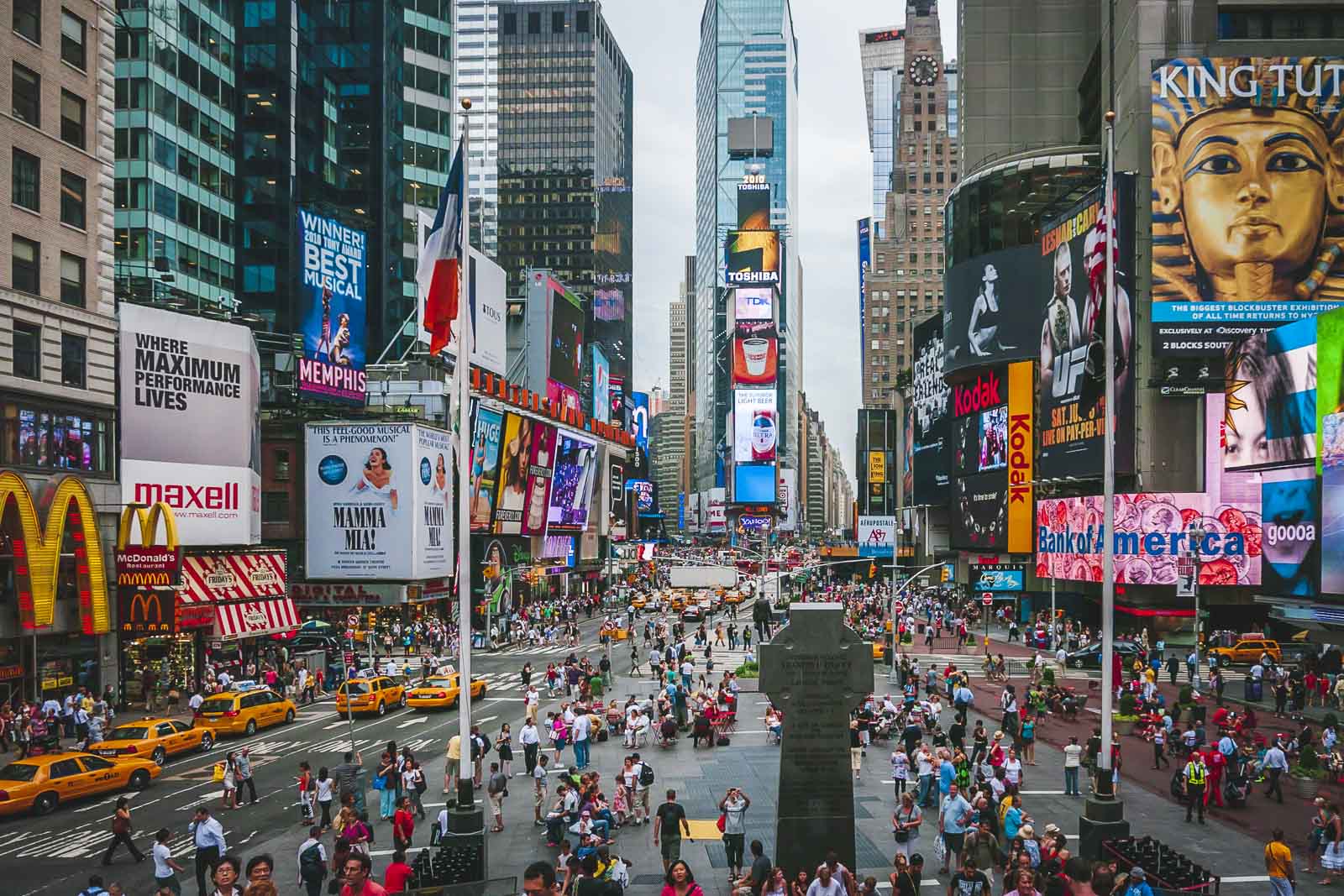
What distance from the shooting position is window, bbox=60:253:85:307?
121 feet

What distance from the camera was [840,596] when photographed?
262ft

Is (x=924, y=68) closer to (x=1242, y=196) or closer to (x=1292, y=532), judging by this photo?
(x=1242, y=196)

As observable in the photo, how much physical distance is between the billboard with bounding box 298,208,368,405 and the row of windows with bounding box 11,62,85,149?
12.3 meters

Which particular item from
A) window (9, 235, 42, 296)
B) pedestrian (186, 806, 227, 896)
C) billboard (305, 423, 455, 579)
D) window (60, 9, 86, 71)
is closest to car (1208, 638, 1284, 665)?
billboard (305, 423, 455, 579)

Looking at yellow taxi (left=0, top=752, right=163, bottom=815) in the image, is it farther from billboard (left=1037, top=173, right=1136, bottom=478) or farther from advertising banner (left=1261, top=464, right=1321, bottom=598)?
billboard (left=1037, top=173, right=1136, bottom=478)

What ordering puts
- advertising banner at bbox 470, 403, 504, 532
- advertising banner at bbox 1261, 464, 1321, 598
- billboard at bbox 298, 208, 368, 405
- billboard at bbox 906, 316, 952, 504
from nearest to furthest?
advertising banner at bbox 1261, 464, 1321, 598 → billboard at bbox 298, 208, 368, 405 → advertising banner at bbox 470, 403, 504, 532 → billboard at bbox 906, 316, 952, 504

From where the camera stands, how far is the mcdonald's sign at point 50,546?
33.1 m

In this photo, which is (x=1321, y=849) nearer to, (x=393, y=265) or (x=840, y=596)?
(x=840, y=596)

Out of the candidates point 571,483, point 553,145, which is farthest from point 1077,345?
point 553,145

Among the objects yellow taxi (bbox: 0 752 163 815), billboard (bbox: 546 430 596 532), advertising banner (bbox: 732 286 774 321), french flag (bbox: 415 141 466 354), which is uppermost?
advertising banner (bbox: 732 286 774 321)

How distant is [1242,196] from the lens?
57.3 m

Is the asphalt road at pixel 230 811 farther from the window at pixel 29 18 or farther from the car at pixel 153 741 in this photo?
the window at pixel 29 18

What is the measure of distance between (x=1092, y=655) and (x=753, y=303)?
399ft

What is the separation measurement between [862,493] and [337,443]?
321 feet
